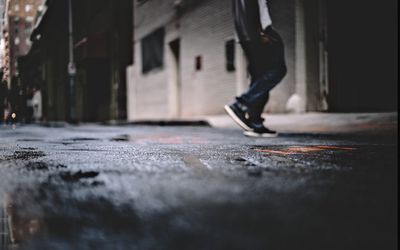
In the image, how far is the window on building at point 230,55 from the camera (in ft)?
38.6

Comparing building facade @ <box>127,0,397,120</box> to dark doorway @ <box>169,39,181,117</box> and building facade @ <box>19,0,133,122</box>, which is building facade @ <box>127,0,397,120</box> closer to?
dark doorway @ <box>169,39,181,117</box>

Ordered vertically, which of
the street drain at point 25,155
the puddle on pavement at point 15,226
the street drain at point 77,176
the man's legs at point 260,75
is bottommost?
the puddle on pavement at point 15,226

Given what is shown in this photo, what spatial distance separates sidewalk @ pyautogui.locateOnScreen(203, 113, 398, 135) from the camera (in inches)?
267

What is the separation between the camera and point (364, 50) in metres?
9.69

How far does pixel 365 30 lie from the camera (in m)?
9.69

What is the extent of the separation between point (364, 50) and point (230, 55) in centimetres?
315

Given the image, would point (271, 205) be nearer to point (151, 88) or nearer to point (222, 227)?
point (222, 227)

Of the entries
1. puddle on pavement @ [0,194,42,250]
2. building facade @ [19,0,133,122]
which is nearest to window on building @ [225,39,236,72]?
building facade @ [19,0,133,122]

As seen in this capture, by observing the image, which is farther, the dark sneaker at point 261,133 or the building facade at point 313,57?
the building facade at point 313,57

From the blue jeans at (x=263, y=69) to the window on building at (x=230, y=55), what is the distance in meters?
6.00

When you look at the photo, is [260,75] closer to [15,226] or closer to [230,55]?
[15,226]

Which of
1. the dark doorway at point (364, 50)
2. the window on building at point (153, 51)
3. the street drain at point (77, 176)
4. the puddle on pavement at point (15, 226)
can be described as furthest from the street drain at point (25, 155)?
the window on building at point (153, 51)

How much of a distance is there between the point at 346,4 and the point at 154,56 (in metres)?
7.85

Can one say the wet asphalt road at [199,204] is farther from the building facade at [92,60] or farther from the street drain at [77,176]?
the building facade at [92,60]
